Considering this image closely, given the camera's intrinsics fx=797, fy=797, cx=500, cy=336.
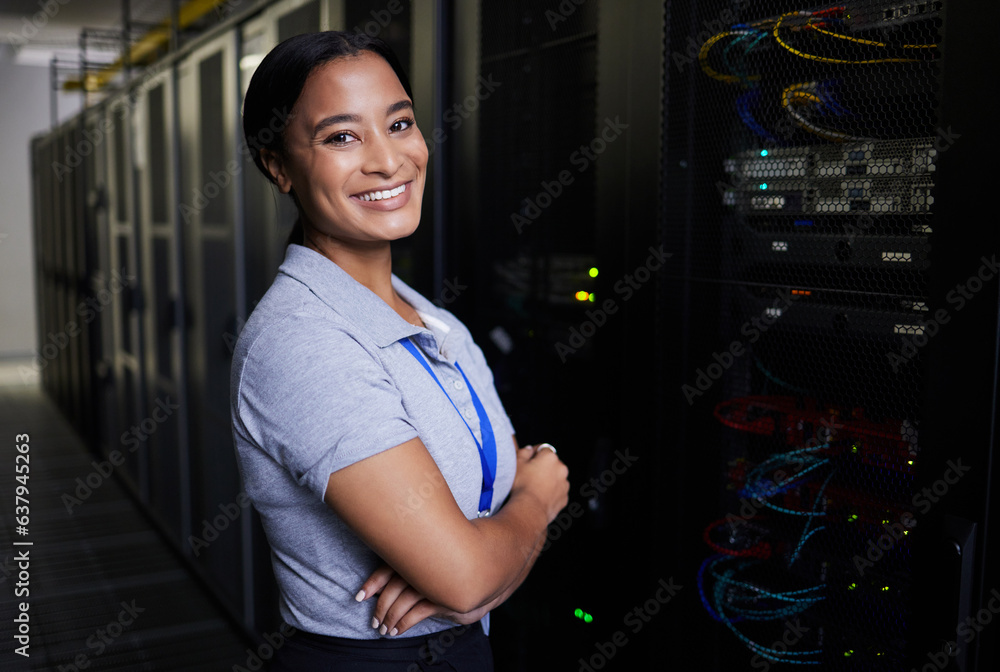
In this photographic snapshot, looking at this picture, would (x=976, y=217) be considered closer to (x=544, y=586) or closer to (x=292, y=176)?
(x=292, y=176)

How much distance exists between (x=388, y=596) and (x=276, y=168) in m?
0.56

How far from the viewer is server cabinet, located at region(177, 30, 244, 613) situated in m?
2.62

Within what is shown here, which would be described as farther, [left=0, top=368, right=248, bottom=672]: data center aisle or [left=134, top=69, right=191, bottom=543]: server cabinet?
[left=134, top=69, right=191, bottom=543]: server cabinet

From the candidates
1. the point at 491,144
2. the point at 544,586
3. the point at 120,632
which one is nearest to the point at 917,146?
the point at 491,144

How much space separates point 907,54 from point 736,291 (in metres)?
0.34

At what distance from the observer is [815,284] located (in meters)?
0.94

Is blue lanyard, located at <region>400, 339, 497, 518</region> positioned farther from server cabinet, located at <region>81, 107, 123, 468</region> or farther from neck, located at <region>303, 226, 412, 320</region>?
server cabinet, located at <region>81, 107, 123, 468</region>

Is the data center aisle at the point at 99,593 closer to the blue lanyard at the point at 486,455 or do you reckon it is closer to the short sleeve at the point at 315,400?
the blue lanyard at the point at 486,455

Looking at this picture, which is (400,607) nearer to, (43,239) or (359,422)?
(359,422)

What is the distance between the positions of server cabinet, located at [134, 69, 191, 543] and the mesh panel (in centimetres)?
265

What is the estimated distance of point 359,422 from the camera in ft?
2.67

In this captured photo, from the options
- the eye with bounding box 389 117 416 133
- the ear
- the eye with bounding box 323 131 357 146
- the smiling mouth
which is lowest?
the smiling mouth

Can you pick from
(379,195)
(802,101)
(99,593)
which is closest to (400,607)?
(379,195)

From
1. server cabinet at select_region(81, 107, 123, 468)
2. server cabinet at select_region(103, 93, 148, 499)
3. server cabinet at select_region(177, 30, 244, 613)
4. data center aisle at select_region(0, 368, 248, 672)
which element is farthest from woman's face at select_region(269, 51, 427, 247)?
server cabinet at select_region(81, 107, 123, 468)
